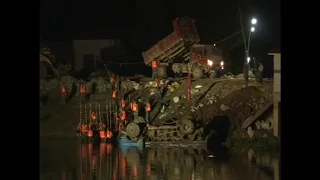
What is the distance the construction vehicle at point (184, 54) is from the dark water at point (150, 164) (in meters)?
4.16

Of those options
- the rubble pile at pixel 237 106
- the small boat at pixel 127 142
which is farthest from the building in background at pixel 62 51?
the rubble pile at pixel 237 106

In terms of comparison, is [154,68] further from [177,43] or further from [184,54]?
[177,43]

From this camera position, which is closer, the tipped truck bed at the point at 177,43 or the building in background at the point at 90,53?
the tipped truck bed at the point at 177,43

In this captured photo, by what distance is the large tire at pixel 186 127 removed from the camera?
40.3ft

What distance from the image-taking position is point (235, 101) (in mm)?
13836

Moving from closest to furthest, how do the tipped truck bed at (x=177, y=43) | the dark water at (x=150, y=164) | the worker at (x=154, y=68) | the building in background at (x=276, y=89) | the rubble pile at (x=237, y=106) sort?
the dark water at (x=150, y=164), the building in background at (x=276, y=89), the rubble pile at (x=237, y=106), the tipped truck bed at (x=177, y=43), the worker at (x=154, y=68)

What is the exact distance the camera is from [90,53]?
60.6 feet

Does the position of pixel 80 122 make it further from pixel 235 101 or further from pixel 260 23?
pixel 260 23

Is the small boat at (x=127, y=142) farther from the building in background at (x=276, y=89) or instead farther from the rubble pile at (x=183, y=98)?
the building in background at (x=276, y=89)

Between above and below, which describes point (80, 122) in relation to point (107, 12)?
below

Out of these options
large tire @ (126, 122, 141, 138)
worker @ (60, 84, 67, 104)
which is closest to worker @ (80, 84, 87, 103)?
worker @ (60, 84, 67, 104)

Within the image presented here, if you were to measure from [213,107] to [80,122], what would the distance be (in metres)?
3.51

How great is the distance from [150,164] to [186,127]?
295cm
